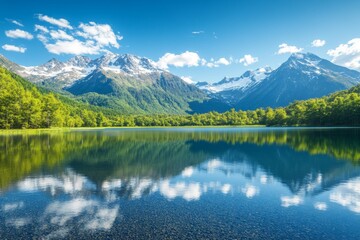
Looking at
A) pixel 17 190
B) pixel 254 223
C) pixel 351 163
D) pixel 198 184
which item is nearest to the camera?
pixel 254 223

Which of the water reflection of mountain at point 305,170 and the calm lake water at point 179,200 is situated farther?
the water reflection of mountain at point 305,170

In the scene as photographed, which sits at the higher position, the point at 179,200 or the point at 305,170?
the point at 305,170

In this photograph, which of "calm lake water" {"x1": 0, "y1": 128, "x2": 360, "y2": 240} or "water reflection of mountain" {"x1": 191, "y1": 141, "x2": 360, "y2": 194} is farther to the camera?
"water reflection of mountain" {"x1": 191, "y1": 141, "x2": 360, "y2": 194}

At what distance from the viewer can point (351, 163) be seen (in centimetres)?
4481

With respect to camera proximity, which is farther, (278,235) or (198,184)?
(198,184)

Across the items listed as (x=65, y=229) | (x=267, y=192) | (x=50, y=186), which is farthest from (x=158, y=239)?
(x=50, y=186)

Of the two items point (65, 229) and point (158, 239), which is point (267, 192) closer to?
point (158, 239)

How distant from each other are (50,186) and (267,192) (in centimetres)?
2245

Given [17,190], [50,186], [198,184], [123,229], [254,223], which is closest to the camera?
[123,229]

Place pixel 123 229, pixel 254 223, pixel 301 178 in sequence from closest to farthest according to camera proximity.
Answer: pixel 123 229, pixel 254 223, pixel 301 178

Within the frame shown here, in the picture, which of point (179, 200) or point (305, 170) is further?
point (305, 170)

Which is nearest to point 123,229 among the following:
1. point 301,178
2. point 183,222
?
point 183,222

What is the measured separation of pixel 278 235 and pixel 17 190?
80.0 feet

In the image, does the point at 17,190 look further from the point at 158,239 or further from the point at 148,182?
the point at 158,239
